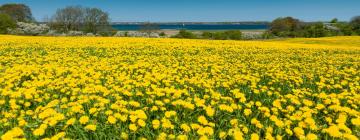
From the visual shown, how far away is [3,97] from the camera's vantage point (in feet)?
22.6

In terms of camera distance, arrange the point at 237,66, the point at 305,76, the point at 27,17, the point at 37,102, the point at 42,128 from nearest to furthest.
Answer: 1. the point at 42,128
2. the point at 37,102
3. the point at 305,76
4. the point at 237,66
5. the point at 27,17

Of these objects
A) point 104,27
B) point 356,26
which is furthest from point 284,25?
point 104,27

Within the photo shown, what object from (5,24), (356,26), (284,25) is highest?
(284,25)

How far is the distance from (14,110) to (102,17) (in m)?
79.0

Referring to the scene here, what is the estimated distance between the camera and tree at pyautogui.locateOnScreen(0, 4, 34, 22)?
9156 cm

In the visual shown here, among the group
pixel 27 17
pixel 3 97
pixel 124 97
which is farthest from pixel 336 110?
pixel 27 17

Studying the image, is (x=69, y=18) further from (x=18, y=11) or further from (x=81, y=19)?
(x=18, y=11)

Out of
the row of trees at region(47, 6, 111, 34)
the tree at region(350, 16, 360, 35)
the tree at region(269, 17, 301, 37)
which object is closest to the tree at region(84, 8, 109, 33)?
the row of trees at region(47, 6, 111, 34)

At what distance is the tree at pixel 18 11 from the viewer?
3605 inches

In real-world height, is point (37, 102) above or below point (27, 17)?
below

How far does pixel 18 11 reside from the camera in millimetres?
93562

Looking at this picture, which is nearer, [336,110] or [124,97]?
[336,110]

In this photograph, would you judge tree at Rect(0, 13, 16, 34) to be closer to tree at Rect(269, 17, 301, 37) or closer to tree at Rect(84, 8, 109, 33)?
tree at Rect(84, 8, 109, 33)

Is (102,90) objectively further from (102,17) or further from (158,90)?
(102,17)
